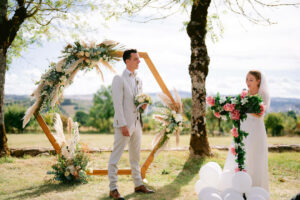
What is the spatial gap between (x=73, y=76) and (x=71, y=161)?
5.92 feet

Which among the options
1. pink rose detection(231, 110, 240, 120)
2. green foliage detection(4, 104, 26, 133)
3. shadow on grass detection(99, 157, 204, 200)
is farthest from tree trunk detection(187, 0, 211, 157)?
green foliage detection(4, 104, 26, 133)

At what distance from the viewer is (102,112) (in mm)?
35219

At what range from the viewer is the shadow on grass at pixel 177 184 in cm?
492

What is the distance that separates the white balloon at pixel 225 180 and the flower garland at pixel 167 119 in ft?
5.59

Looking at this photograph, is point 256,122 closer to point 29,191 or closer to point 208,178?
point 208,178

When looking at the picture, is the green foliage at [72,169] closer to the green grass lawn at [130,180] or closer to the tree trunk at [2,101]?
the green grass lawn at [130,180]

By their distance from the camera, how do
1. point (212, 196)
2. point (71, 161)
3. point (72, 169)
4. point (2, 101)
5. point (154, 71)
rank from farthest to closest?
point (2, 101), point (154, 71), point (71, 161), point (72, 169), point (212, 196)

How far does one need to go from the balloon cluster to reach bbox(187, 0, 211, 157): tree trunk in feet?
12.5

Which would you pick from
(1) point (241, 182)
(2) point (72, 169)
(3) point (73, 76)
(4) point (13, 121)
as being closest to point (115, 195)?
(2) point (72, 169)

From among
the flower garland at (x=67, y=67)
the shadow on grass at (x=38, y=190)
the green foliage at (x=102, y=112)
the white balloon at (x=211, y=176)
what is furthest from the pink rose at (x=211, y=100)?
the green foliage at (x=102, y=112)

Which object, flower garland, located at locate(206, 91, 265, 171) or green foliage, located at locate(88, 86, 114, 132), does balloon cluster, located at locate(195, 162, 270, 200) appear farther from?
green foliage, located at locate(88, 86, 114, 132)

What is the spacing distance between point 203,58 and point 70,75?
13.1 feet

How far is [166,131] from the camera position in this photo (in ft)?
19.5

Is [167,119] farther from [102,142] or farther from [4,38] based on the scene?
[102,142]
